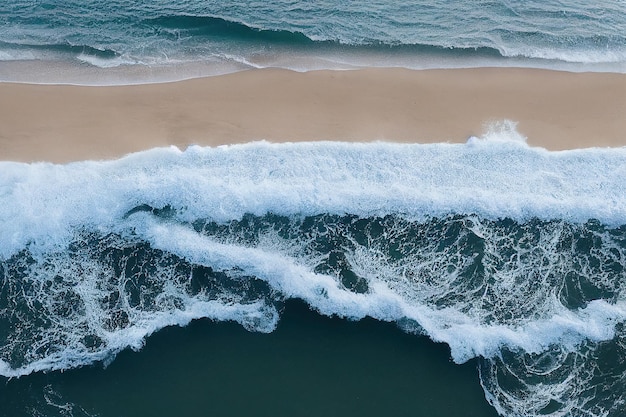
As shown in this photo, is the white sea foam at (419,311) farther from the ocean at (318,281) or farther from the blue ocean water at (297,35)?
the blue ocean water at (297,35)

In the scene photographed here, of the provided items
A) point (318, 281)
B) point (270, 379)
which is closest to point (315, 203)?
point (318, 281)

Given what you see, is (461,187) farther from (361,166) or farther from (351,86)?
(351,86)

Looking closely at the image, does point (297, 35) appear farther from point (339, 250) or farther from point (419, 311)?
point (419, 311)

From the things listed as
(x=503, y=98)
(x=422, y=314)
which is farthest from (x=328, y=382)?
(x=503, y=98)

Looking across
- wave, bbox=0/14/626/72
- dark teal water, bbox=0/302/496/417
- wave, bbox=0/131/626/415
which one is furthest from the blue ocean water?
dark teal water, bbox=0/302/496/417

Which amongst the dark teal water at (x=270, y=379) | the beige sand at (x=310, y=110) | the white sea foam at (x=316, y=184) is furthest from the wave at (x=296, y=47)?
the dark teal water at (x=270, y=379)
